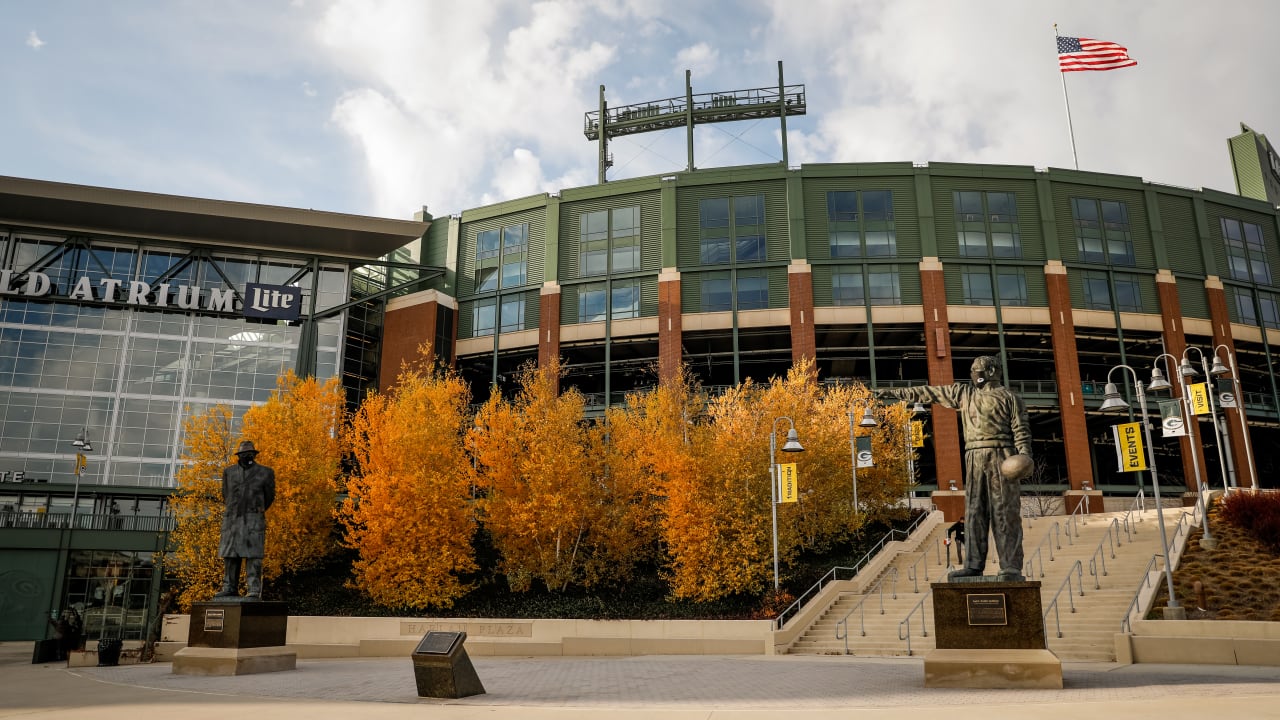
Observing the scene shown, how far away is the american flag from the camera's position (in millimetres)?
49688

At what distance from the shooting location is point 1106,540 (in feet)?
109

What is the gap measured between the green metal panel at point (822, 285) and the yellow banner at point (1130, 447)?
24.0m

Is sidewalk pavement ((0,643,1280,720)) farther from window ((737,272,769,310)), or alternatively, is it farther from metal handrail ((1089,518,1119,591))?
window ((737,272,769,310))

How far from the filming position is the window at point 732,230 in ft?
185

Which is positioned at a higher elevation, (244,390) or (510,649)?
(244,390)

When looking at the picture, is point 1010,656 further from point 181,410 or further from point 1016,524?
point 181,410

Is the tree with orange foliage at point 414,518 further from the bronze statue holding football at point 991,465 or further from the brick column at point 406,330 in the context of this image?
the brick column at point 406,330

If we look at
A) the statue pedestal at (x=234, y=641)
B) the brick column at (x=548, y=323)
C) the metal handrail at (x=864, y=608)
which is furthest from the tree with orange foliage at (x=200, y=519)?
the metal handrail at (x=864, y=608)

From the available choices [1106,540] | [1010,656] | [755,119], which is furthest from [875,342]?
[1010,656]

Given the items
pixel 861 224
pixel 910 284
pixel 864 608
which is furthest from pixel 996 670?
pixel 861 224

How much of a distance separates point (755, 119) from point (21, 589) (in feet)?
169

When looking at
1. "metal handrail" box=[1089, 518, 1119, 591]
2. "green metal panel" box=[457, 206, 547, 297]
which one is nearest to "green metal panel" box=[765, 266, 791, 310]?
"green metal panel" box=[457, 206, 547, 297]

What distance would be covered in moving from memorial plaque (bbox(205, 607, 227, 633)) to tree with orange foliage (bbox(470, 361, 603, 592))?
14.3 metres

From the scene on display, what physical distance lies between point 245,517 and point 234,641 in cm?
320
